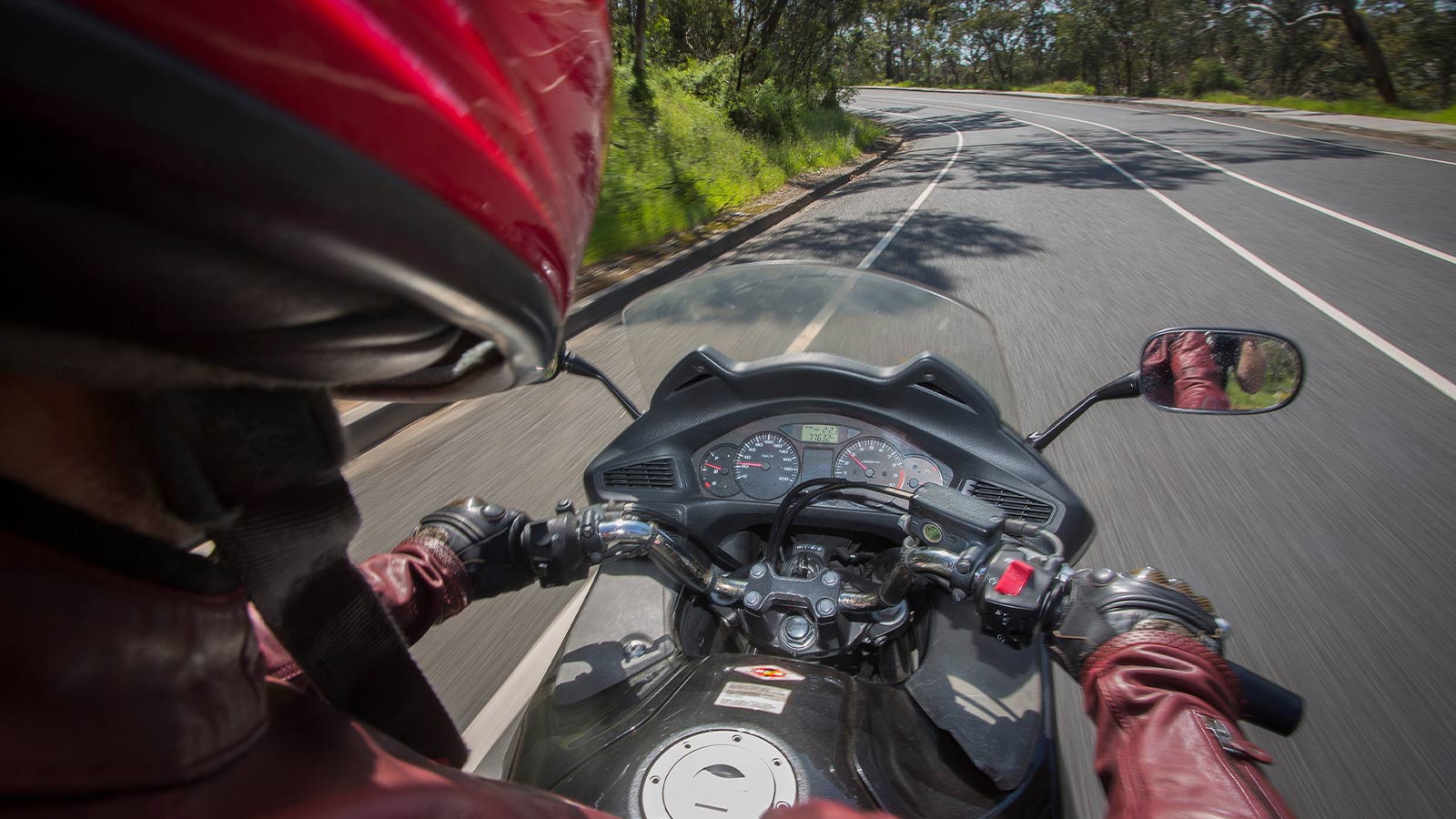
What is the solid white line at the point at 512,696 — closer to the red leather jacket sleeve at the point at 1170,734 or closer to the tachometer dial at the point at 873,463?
the tachometer dial at the point at 873,463

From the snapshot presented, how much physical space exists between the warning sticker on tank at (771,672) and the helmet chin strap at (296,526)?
1.79ft

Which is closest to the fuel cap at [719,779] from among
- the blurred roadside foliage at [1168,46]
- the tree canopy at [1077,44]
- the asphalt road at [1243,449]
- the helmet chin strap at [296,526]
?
the helmet chin strap at [296,526]

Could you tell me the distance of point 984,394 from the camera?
76.2 inches

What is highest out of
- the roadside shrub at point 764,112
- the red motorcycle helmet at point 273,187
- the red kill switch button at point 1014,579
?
the roadside shrub at point 764,112

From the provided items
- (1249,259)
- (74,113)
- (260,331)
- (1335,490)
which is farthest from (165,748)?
(1249,259)

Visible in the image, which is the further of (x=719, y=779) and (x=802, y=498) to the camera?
(x=802, y=498)

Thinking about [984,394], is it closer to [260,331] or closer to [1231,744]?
[1231,744]

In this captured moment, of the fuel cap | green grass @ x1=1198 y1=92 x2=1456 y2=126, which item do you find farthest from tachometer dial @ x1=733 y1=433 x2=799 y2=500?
green grass @ x1=1198 y1=92 x2=1456 y2=126

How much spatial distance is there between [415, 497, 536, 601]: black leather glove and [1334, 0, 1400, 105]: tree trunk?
32303 millimetres

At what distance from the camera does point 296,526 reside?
0.84 m

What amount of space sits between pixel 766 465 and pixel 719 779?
108cm

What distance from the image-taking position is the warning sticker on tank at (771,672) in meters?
1.43

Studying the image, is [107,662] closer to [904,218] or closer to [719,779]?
[719,779]

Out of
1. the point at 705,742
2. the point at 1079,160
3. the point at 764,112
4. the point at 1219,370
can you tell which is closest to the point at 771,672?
the point at 705,742
